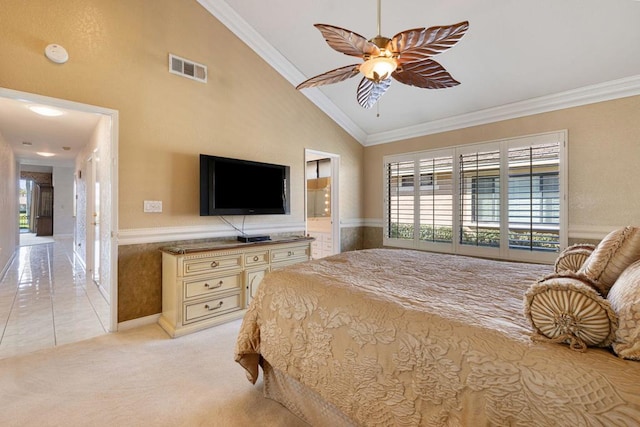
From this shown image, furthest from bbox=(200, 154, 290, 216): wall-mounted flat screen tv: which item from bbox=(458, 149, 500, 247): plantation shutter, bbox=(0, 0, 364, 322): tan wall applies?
bbox=(458, 149, 500, 247): plantation shutter

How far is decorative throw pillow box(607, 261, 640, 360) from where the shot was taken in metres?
0.79

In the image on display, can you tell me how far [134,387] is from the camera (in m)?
1.97

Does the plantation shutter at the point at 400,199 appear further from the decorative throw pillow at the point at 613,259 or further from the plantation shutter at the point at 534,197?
the decorative throw pillow at the point at 613,259

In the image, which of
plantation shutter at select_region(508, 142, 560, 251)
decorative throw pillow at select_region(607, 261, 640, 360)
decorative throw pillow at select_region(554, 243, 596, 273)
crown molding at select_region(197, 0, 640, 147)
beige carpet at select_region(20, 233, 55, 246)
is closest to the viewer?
decorative throw pillow at select_region(607, 261, 640, 360)

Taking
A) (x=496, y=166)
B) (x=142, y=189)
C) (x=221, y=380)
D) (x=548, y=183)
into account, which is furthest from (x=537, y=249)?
(x=142, y=189)

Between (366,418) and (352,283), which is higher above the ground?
(352,283)

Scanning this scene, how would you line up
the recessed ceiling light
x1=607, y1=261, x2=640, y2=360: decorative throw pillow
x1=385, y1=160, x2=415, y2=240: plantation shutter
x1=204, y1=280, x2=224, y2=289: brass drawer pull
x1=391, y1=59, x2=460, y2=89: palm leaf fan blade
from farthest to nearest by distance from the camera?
x1=385, y1=160, x2=415, y2=240: plantation shutter < the recessed ceiling light < x1=204, y1=280, x2=224, y2=289: brass drawer pull < x1=391, y1=59, x2=460, y2=89: palm leaf fan blade < x1=607, y1=261, x2=640, y2=360: decorative throw pillow

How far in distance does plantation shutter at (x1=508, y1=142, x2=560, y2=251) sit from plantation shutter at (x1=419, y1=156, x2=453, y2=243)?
2.54 feet

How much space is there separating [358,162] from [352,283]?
4085mm

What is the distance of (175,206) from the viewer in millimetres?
3162

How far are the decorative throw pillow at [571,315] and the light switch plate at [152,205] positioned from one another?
317 cm

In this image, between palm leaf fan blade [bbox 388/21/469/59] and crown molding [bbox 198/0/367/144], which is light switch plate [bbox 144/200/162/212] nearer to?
crown molding [bbox 198/0/367/144]

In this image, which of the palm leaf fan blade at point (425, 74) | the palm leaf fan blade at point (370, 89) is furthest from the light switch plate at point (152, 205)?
the palm leaf fan blade at point (425, 74)

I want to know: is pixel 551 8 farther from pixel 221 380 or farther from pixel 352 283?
pixel 221 380
